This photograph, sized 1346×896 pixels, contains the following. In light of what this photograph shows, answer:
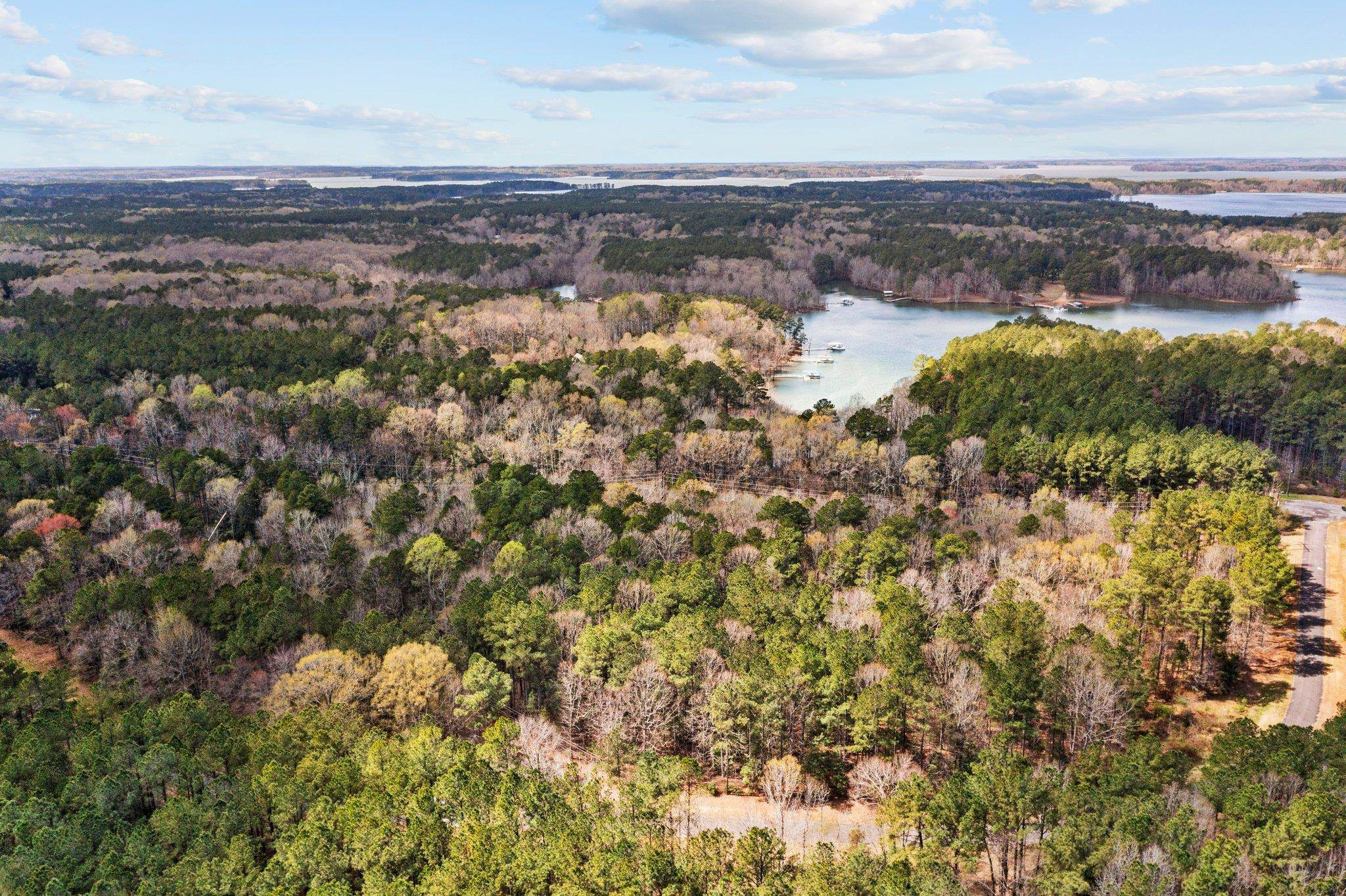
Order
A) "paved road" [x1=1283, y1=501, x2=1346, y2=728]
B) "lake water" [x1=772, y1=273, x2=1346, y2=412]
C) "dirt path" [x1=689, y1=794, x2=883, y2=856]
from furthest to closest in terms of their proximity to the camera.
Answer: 1. "lake water" [x1=772, y1=273, x2=1346, y2=412]
2. "paved road" [x1=1283, y1=501, x2=1346, y2=728]
3. "dirt path" [x1=689, y1=794, x2=883, y2=856]

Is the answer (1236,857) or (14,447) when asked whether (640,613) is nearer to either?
(1236,857)

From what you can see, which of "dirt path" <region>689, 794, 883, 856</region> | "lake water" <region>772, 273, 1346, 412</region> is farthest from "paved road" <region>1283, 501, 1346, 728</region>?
"lake water" <region>772, 273, 1346, 412</region>

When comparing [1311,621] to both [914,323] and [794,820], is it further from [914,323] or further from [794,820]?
[914,323]

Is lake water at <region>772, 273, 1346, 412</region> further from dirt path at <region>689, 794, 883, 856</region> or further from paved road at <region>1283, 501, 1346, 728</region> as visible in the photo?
dirt path at <region>689, 794, 883, 856</region>

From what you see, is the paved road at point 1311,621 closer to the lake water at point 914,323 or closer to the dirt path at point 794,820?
the dirt path at point 794,820

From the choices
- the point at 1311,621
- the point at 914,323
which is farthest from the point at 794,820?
the point at 914,323

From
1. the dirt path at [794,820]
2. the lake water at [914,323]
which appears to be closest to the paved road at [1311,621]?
the dirt path at [794,820]


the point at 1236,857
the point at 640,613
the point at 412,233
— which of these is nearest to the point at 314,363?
the point at 640,613
